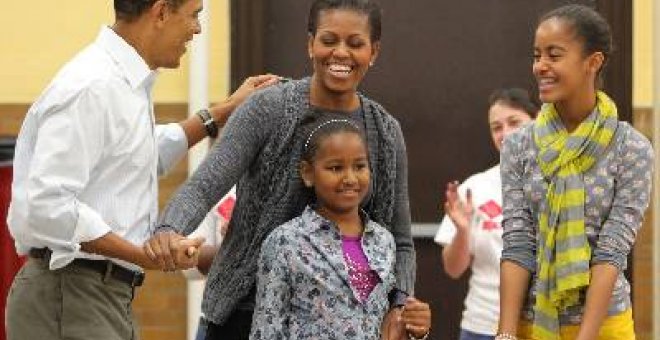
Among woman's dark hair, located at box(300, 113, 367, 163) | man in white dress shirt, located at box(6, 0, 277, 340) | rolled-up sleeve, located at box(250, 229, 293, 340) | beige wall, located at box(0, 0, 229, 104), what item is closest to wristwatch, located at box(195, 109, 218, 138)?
man in white dress shirt, located at box(6, 0, 277, 340)

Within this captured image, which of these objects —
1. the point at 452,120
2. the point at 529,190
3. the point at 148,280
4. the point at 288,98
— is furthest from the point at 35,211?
the point at 452,120

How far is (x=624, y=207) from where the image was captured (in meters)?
4.52

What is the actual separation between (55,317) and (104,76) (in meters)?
0.65

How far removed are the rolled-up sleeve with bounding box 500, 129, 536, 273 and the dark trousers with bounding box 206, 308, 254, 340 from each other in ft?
2.49

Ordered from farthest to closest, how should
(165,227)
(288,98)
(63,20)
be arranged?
(63,20) → (288,98) → (165,227)

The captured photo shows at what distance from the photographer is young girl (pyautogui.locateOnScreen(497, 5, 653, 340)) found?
4.50m

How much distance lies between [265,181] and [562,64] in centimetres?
90

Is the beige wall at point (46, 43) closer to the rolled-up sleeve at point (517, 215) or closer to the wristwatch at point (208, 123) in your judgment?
the wristwatch at point (208, 123)

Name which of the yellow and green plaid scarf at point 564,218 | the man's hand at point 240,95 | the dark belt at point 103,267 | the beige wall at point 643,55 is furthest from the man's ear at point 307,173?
the beige wall at point 643,55

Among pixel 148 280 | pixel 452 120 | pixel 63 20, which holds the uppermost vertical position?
pixel 63 20

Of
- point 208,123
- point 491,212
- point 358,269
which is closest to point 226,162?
point 358,269

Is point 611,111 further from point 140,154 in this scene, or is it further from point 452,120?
point 452,120

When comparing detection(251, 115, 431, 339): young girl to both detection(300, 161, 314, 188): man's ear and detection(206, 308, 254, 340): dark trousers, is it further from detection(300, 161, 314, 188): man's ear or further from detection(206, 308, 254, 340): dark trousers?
detection(206, 308, 254, 340): dark trousers

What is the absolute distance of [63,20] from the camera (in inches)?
296
